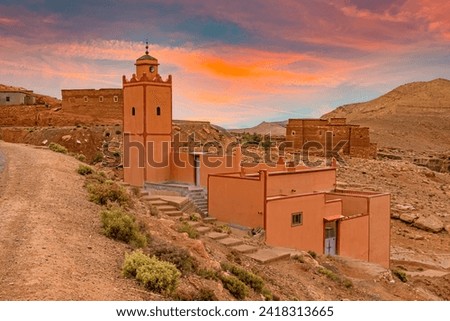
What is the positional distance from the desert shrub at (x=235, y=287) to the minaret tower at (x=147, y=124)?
519 inches

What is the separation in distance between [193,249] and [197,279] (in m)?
2.08

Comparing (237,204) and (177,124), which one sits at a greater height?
(177,124)

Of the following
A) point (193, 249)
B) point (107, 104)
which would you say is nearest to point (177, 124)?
point (107, 104)

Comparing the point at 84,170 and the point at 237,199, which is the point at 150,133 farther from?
the point at 237,199

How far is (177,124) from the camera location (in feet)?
113

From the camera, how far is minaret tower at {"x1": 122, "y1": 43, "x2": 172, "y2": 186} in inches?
838

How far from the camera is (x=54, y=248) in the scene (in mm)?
7379

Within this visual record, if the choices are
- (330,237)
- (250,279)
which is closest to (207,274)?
(250,279)

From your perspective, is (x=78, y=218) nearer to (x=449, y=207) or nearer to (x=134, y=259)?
(x=134, y=259)

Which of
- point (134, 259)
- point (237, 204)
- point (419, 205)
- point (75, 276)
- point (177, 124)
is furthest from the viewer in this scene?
point (177, 124)

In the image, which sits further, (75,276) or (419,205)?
(419,205)

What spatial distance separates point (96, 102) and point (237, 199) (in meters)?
17.3
